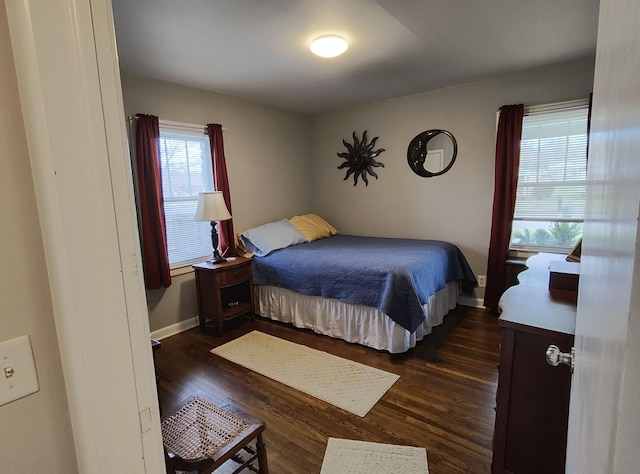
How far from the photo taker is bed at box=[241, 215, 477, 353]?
255 cm

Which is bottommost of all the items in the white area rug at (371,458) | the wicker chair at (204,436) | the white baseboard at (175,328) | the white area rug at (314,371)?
the white area rug at (371,458)

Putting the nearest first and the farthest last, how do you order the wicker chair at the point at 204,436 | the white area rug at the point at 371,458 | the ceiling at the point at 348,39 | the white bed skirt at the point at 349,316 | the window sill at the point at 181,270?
1. the wicker chair at the point at 204,436
2. the white area rug at the point at 371,458
3. the ceiling at the point at 348,39
4. the white bed skirt at the point at 349,316
5. the window sill at the point at 181,270

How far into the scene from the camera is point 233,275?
10.4 feet

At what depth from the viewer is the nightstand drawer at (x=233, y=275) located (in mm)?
3070

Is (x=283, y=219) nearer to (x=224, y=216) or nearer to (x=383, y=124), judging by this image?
(x=224, y=216)

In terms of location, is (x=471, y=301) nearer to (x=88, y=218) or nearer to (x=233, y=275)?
(x=233, y=275)

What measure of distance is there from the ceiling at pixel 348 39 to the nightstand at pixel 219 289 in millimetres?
1752

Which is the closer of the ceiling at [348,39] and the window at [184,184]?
the ceiling at [348,39]

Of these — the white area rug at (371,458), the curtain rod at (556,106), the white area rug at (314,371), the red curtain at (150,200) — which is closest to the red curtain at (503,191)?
the curtain rod at (556,106)

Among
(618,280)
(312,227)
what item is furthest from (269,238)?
(618,280)

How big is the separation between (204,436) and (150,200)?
2.22m

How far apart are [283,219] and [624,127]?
12.8 feet

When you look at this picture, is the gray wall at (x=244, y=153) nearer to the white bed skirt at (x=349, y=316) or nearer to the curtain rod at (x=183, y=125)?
the curtain rod at (x=183, y=125)

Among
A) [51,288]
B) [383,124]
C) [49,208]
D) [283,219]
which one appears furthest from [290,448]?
[383,124]
